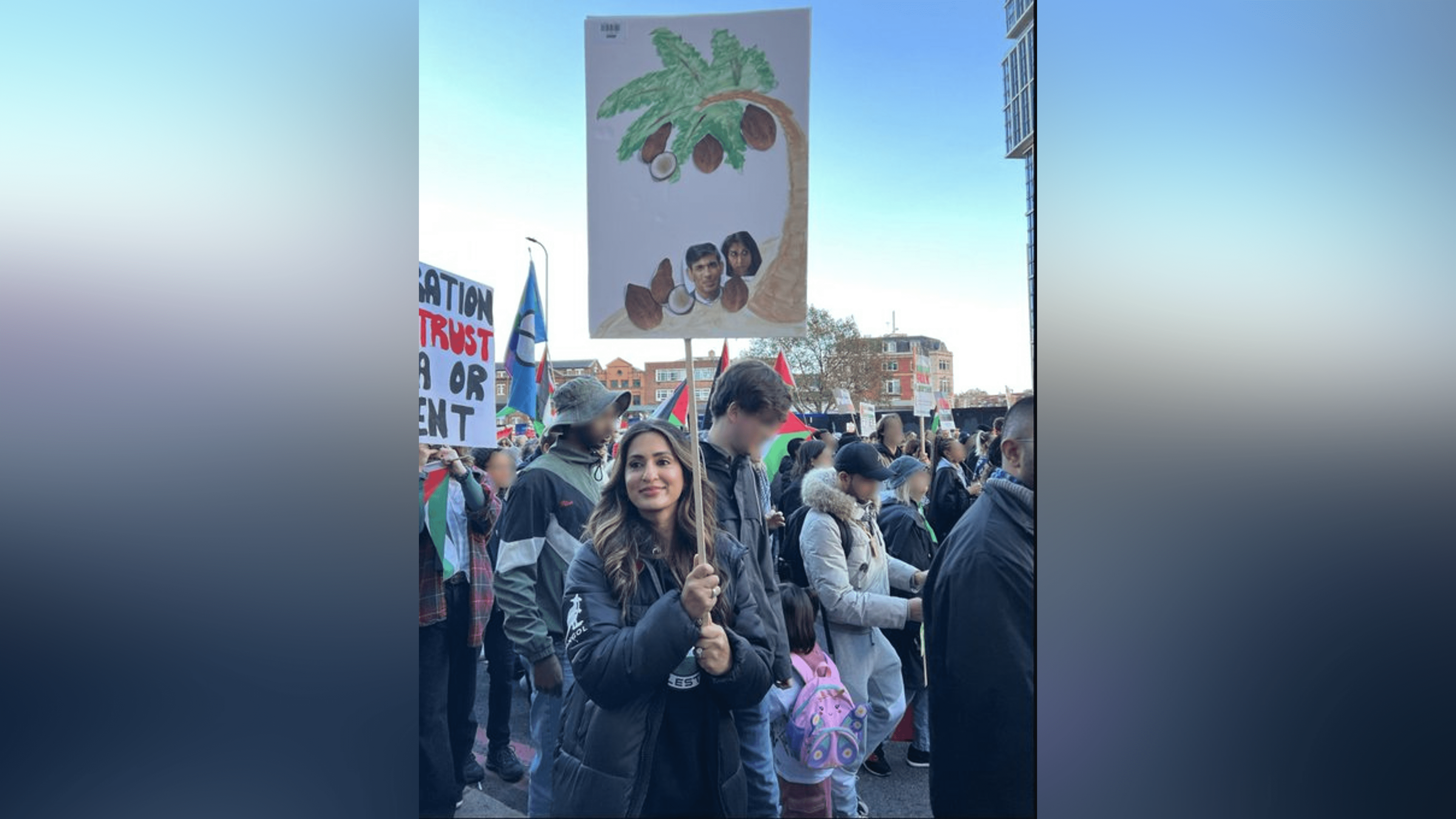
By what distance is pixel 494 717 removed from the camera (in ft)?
9.61

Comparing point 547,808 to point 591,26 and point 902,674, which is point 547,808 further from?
point 591,26

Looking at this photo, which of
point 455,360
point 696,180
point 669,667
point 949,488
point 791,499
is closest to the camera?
point 669,667

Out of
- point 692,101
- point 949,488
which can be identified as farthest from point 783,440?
point 692,101

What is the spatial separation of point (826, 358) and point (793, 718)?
128cm

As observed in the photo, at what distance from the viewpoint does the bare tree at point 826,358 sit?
2801 mm

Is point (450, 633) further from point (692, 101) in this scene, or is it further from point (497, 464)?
point (692, 101)

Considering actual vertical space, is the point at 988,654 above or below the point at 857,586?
below

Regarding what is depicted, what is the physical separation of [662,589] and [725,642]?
278mm

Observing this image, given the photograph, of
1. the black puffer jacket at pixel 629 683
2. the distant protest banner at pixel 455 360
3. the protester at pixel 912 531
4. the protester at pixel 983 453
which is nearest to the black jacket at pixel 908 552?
the protester at pixel 912 531

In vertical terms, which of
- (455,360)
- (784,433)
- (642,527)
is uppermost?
(455,360)

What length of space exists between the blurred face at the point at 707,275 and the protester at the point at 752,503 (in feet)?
0.89

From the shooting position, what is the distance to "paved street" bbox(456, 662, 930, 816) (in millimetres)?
2822

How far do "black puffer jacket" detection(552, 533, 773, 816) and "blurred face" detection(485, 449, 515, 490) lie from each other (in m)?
0.46

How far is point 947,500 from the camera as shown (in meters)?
2.90
